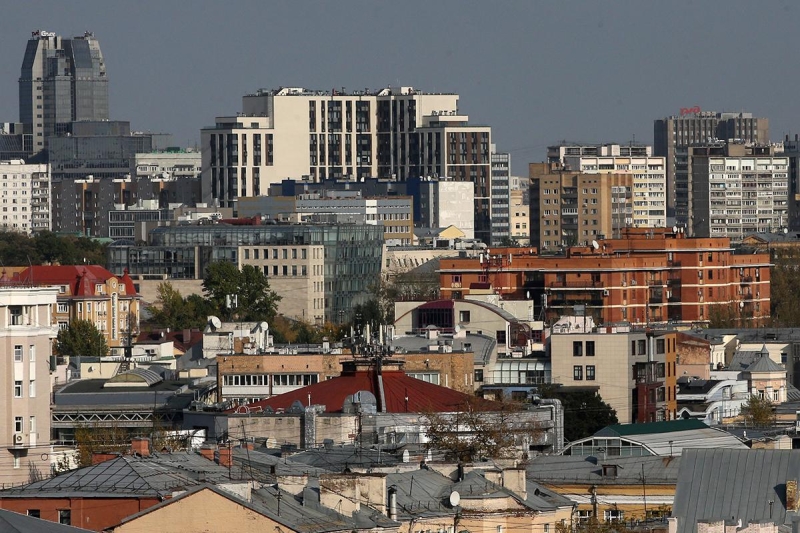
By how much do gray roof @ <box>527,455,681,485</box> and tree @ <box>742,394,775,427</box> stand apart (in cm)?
1424

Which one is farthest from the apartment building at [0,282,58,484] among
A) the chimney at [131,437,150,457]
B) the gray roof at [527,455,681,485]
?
the chimney at [131,437,150,457]

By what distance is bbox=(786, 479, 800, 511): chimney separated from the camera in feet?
125

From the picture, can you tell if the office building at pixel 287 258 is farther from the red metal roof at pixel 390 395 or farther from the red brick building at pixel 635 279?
the red metal roof at pixel 390 395

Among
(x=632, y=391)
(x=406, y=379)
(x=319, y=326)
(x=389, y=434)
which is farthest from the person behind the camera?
(x=319, y=326)

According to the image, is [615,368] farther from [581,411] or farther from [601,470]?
[601,470]

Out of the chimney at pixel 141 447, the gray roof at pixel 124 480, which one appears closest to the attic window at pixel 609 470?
the chimney at pixel 141 447

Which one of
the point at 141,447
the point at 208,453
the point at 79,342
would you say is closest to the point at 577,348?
the point at 79,342

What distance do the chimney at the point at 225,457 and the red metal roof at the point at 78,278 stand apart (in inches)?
3080

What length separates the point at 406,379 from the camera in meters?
56.9

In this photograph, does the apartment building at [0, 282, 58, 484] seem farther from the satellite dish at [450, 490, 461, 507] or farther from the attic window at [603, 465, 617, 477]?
the satellite dish at [450, 490, 461, 507]

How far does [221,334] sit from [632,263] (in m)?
38.4

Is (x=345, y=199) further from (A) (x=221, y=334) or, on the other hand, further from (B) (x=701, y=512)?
(B) (x=701, y=512)

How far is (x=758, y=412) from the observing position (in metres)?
62.2

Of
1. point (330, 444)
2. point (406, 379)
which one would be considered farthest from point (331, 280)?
point (330, 444)
